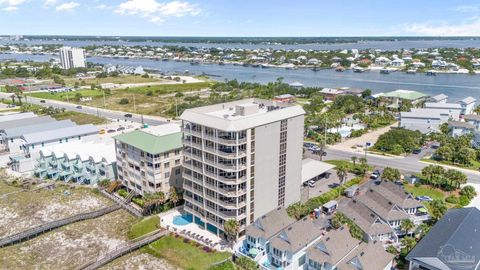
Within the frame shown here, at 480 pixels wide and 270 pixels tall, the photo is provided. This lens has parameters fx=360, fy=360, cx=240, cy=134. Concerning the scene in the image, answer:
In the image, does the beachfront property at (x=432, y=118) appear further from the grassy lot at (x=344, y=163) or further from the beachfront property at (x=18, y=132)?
the beachfront property at (x=18, y=132)

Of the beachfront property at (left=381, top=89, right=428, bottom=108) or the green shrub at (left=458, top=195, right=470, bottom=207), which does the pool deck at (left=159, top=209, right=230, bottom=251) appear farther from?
the beachfront property at (left=381, top=89, right=428, bottom=108)

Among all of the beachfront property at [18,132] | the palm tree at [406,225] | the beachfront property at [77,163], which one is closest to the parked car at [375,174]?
the palm tree at [406,225]

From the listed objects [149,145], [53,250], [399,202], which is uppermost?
[149,145]

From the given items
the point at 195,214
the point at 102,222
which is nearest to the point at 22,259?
the point at 102,222

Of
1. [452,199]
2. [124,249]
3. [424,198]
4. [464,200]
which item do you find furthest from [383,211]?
[124,249]

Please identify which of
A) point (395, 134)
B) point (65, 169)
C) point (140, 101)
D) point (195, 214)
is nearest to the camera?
point (195, 214)

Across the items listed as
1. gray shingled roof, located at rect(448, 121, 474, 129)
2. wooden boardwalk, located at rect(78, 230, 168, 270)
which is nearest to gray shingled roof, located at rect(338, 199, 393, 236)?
wooden boardwalk, located at rect(78, 230, 168, 270)

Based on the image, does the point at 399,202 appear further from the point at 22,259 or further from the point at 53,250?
the point at 22,259
